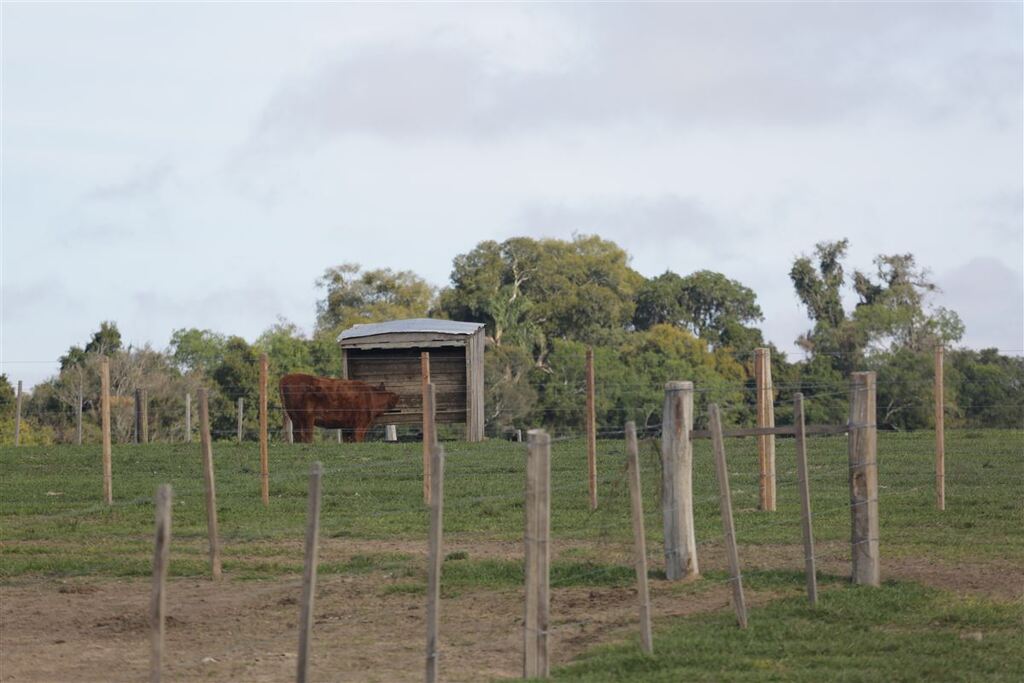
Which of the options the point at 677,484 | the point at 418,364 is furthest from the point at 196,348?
the point at 677,484

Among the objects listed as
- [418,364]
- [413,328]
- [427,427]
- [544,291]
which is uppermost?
[544,291]

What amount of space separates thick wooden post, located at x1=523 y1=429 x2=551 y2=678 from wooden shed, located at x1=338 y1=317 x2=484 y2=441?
69.6ft

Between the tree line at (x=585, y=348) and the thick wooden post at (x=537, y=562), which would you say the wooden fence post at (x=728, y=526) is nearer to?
the thick wooden post at (x=537, y=562)

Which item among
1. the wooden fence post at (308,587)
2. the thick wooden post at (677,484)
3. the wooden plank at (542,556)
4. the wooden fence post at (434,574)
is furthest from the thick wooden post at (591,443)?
the wooden fence post at (308,587)

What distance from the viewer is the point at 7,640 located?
11.2 m

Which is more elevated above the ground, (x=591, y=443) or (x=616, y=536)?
(x=591, y=443)

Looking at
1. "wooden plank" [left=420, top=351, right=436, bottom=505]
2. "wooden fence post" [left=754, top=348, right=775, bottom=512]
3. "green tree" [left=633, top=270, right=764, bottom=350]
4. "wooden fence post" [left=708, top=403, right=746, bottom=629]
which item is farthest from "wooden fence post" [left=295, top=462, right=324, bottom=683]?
"green tree" [left=633, top=270, right=764, bottom=350]

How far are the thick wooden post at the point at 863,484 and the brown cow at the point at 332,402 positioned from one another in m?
17.4

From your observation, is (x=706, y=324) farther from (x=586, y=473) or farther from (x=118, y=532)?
(x=118, y=532)

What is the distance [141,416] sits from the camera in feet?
99.0

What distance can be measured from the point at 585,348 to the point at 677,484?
43916 mm

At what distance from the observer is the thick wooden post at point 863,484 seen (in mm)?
12906

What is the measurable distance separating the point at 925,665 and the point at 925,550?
17.0 ft

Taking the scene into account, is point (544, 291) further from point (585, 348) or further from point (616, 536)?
point (616, 536)
